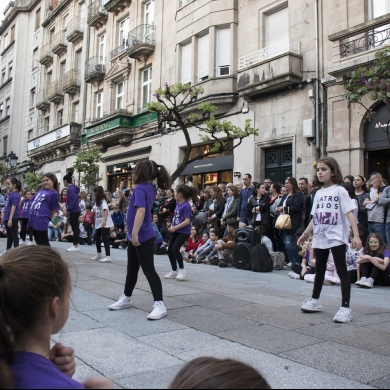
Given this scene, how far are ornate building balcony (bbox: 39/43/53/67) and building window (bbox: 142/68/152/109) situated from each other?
15.8 m

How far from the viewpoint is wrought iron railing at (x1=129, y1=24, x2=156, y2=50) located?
2352cm

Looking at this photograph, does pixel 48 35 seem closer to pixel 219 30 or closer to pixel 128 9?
pixel 128 9

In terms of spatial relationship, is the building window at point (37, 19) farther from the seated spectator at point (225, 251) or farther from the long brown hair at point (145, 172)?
the long brown hair at point (145, 172)

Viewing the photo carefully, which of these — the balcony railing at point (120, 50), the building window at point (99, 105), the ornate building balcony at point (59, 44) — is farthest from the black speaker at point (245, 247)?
the ornate building balcony at point (59, 44)

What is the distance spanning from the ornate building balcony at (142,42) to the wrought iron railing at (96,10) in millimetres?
5151

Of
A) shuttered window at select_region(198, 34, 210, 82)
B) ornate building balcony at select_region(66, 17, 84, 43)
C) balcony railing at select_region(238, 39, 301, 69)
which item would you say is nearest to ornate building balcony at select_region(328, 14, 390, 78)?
balcony railing at select_region(238, 39, 301, 69)

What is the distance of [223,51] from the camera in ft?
62.8

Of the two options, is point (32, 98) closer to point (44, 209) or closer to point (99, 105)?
point (99, 105)

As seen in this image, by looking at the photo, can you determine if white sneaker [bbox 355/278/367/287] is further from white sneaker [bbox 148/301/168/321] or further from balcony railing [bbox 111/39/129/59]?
balcony railing [bbox 111/39/129/59]

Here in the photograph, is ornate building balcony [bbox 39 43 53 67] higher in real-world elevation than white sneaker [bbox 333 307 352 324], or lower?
higher

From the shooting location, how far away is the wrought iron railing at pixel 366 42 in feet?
41.0

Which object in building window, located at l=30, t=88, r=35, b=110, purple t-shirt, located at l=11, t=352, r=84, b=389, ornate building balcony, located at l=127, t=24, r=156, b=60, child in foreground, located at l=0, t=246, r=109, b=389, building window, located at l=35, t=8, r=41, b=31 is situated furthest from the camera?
building window, located at l=35, t=8, r=41, b=31

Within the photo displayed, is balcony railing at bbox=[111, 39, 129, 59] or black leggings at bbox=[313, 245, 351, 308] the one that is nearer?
black leggings at bbox=[313, 245, 351, 308]

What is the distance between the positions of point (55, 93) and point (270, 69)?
23008mm
